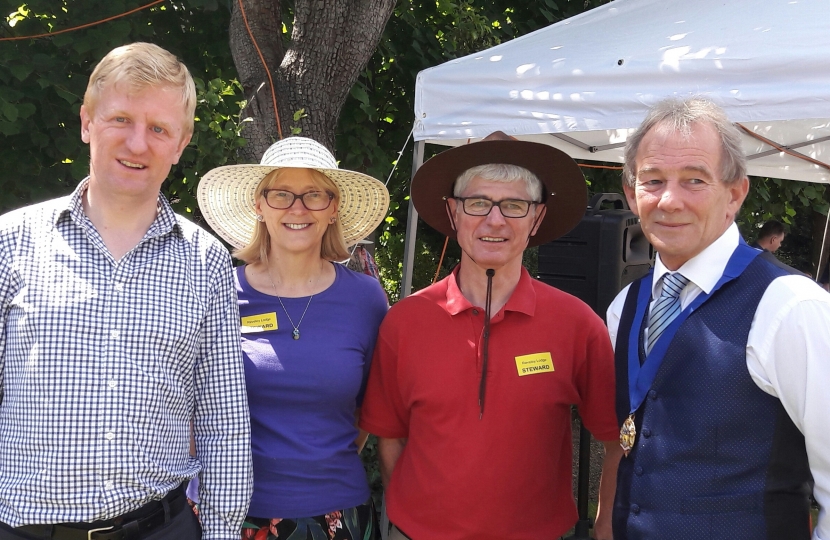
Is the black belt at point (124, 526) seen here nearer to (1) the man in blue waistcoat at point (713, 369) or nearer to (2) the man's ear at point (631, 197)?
(1) the man in blue waistcoat at point (713, 369)

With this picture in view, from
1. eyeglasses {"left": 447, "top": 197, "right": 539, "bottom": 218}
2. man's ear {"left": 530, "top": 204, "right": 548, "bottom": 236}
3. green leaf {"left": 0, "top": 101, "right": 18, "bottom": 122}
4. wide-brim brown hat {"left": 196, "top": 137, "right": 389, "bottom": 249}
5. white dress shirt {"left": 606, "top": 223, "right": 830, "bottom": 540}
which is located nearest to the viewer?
white dress shirt {"left": 606, "top": 223, "right": 830, "bottom": 540}

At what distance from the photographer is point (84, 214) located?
1729mm

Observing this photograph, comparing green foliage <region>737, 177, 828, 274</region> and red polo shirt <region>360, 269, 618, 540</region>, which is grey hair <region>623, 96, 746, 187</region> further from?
green foliage <region>737, 177, 828, 274</region>

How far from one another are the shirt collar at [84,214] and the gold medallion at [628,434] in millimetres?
1240

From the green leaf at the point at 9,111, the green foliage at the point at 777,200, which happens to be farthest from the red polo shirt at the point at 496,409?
the green foliage at the point at 777,200

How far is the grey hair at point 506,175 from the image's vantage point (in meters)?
2.14

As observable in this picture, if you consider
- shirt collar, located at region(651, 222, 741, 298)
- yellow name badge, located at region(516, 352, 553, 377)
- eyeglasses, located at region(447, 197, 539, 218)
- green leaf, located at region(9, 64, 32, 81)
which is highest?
green leaf, located at region(9, 64, 32, 81)

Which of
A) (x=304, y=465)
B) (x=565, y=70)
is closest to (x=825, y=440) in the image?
(x=304, y=465)

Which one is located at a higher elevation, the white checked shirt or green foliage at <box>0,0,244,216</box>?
green foliage at <box>0,0,244,216</box>

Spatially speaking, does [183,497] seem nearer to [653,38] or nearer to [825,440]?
[825,440]

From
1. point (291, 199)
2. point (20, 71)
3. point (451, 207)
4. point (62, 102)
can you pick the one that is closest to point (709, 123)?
point (451, 207)

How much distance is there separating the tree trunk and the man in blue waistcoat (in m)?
2.21

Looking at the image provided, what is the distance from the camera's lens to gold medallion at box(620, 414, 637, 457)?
1758 mm

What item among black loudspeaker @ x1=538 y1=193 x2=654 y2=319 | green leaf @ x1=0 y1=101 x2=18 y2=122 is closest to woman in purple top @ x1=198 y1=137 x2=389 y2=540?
green leaf @ x1=0 y1=101 x2=18 y2=122
